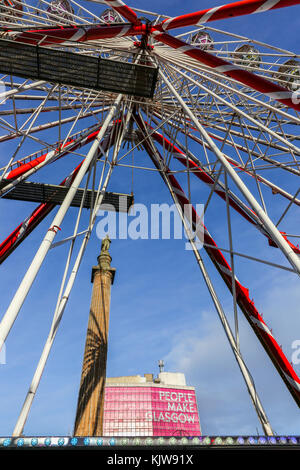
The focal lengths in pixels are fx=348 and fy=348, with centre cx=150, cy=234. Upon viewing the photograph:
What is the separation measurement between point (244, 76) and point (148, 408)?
305 feet

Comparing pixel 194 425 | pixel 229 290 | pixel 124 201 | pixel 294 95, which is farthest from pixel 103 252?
pixel 194 425

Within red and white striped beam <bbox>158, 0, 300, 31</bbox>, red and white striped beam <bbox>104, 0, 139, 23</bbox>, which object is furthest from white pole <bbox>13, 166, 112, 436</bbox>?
red and white striped beam <bbox>158, 0, 300, 31</bbox>

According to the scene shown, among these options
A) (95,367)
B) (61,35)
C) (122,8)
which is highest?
(95,367)

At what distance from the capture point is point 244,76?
1200 centimetres

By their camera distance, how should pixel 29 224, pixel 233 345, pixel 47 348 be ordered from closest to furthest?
pixel 47 348 → pixel 233 345 → pixel 29 224

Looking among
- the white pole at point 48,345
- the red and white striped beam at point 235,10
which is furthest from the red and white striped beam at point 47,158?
the red and white striped beam at point 235,10

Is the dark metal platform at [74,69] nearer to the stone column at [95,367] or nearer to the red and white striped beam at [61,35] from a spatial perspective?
the red and white striped beam at [61,35]

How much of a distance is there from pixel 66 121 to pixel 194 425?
3757 inches

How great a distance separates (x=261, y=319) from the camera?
17.5 meters

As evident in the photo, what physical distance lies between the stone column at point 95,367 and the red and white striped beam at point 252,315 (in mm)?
10820

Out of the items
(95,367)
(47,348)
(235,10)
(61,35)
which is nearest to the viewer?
(47,348)

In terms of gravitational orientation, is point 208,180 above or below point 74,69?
above

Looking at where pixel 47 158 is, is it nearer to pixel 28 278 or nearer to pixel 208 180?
→ pixel 208 180

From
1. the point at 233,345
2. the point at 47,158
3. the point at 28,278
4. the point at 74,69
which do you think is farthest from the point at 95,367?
the point at 74,69
